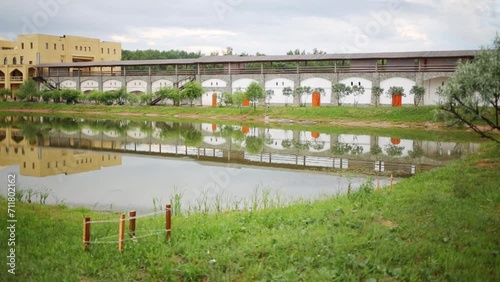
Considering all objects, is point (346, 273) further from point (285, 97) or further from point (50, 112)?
point (50, 112)

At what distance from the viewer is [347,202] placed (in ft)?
32.2

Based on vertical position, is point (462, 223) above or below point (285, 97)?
below

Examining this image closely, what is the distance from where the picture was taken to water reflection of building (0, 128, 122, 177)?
1545 cm

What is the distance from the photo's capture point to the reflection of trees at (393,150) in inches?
803

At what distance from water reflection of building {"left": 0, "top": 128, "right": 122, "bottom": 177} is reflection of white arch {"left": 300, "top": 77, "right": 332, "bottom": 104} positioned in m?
22.4

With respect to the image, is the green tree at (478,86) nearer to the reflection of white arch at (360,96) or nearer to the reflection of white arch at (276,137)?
the reflection of white arch at (276,137)

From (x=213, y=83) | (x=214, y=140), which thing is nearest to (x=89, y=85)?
(x=213, y=83)

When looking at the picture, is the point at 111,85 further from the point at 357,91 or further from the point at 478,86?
the point at 478,86

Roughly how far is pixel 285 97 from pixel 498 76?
32.2 meters

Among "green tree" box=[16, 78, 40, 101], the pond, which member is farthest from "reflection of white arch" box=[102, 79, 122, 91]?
the pond

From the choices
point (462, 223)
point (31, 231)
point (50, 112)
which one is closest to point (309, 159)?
point (462, 223)

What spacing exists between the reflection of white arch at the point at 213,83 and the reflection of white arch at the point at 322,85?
7.90 meters

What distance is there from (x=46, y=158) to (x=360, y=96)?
27.3 meters

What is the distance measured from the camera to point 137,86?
49.7 meters
